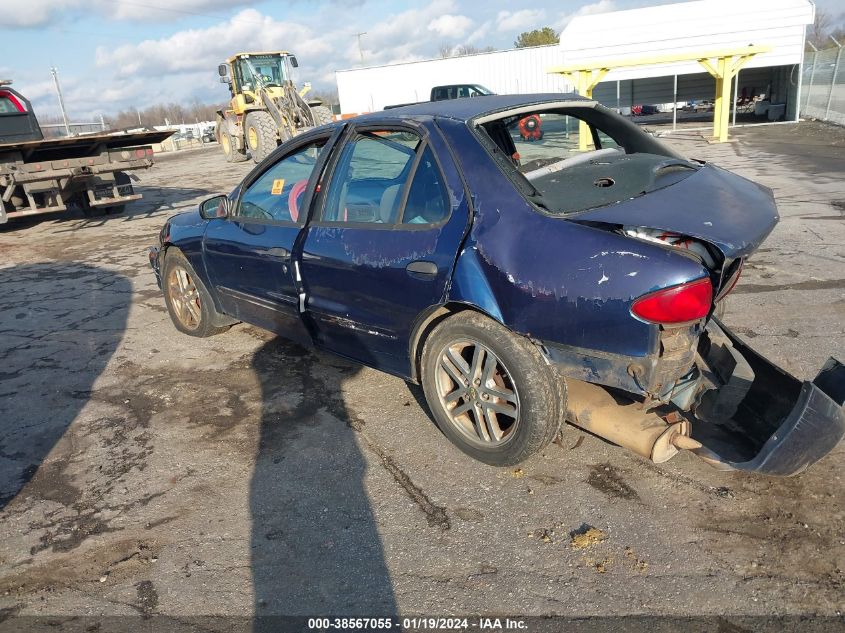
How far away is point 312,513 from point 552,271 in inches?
60.7

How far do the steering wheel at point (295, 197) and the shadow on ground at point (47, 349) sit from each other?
193 centimetres

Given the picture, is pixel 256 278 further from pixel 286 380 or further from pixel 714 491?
pixel 714 491

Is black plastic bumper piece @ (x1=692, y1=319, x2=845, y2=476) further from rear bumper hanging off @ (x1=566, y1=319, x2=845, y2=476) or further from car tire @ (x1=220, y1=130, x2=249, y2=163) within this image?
car tire @ (x1=220, y1=130, x2=249, y2=163)

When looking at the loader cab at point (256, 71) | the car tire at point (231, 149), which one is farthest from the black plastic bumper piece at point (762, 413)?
the car tire at point (231, 149)

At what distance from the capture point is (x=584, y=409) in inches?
117

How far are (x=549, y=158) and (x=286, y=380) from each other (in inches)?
88.1

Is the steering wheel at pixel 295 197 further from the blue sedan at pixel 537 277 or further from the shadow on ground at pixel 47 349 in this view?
the shadow on ground at pixel 47 349

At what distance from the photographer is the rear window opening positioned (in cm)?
291

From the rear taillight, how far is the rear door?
0.89m

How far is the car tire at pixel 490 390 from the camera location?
2.81 m

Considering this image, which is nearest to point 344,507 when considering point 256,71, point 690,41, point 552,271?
point 552,271

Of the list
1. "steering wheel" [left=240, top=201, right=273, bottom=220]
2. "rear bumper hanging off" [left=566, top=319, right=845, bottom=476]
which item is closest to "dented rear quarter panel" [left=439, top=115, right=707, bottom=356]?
"rear bumper hanging off" [left=566, top=319, right=845, bottom=476]

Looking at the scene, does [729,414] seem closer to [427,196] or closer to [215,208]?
[427,196]

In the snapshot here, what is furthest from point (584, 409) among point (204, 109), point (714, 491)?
point (204, 109)
